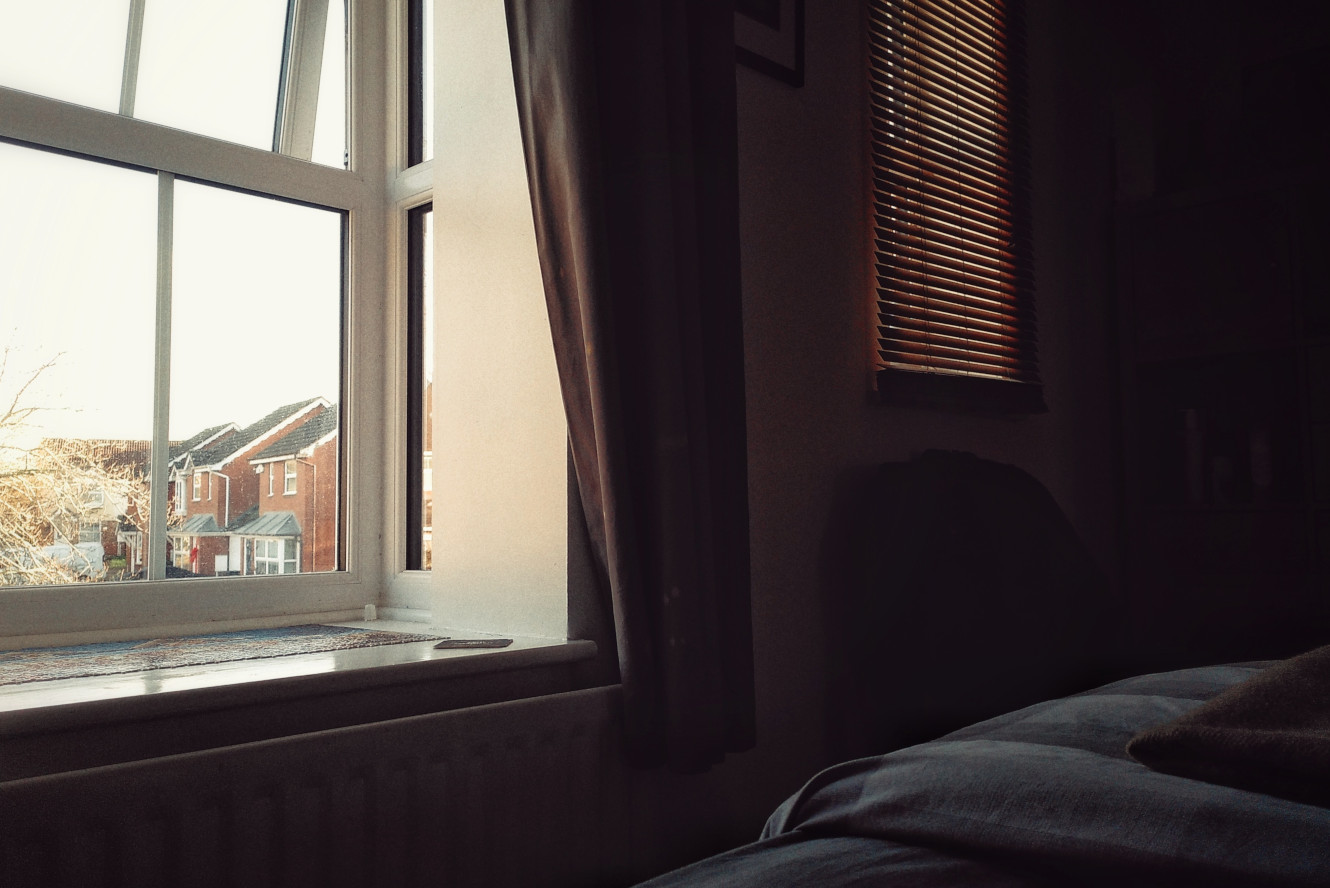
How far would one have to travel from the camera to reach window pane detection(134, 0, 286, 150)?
1599mm

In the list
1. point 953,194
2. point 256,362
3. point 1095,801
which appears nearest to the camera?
point 1095,801

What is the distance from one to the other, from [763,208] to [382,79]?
79 centimetres

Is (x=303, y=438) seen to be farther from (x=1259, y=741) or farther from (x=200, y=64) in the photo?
(x=1259, y=741)

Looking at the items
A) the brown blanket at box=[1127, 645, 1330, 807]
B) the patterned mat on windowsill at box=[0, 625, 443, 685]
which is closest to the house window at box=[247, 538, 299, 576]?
the patterned mat on windowsill at box=[0, 625, 443, 685]

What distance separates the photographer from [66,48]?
1.49 metres

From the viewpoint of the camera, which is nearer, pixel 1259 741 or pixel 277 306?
pixel 1259 741

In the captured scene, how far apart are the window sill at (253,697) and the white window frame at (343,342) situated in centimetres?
32

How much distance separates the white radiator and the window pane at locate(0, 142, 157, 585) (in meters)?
0.59

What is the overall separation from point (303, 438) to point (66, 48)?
2.29ft

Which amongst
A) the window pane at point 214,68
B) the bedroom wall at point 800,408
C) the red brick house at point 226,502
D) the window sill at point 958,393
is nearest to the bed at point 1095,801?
the bedroom wall at point 800,408

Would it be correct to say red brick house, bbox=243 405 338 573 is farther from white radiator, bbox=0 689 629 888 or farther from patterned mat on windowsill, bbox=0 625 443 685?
white radiator, bbox=0 689 629 888

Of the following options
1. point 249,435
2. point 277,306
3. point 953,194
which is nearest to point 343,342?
point 277,306

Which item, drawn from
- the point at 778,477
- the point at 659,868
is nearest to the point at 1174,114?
the point at 778,477

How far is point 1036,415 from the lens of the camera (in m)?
2.69
